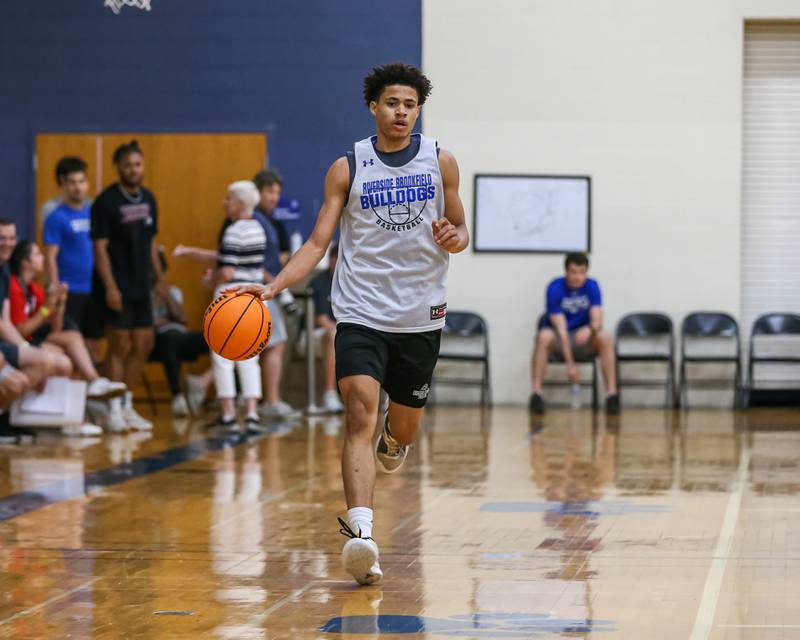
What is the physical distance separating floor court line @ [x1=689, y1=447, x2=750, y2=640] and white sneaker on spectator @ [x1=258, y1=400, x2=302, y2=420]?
4351mm

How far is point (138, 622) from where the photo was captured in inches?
158

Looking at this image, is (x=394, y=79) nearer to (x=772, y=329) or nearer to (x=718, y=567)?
(x=718, y=567)

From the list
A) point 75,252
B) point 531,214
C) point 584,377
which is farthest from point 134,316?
point 584,377

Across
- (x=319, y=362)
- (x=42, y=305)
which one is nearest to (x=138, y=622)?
(x=42, y=305)

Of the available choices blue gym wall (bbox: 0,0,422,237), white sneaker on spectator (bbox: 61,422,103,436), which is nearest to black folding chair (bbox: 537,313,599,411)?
blue gym wall (bbox: 0,0,422,237)

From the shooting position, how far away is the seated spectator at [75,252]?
33.3ft

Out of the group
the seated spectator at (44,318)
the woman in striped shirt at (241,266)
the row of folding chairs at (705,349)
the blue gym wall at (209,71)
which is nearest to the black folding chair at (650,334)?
the row of folding chairs at (705,349)

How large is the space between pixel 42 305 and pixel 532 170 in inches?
206

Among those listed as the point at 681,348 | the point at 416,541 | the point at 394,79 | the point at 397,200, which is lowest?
the point at 416,541

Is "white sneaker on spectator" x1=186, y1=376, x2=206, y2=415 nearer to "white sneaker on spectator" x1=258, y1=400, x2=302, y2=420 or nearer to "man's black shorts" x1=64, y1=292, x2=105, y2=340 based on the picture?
"white sneaker on spectator" x1=258, y1=400, x2=302, y2=420

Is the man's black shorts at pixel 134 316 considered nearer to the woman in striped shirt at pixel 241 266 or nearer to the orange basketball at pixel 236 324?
the woman in striped shirt at pixel 241 266

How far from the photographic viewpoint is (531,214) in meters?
13.0

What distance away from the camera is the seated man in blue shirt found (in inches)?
482

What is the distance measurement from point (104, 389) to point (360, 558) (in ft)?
18.6
